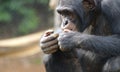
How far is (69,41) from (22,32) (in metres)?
6.80

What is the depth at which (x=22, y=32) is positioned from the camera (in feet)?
37.3

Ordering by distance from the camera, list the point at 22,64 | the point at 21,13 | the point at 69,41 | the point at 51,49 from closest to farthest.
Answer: the point at 69,41 < the point at 51,49 < the point at 22,64 < the point at 21,13

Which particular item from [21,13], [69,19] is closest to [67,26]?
[69,19]

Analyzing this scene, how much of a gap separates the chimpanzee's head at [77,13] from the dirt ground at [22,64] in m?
3.83

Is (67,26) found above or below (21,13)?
above

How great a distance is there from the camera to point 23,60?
8.95m

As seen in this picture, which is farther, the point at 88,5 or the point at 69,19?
the point at 88,5

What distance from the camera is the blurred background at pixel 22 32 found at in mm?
8320

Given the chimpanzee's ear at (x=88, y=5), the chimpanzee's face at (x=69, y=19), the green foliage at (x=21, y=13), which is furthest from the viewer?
the green foliage at (x=21, y=13)

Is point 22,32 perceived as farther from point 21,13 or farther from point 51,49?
point 51,49

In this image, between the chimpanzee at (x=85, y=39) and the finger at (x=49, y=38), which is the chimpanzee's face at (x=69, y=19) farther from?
the finger at (x=49, y=38)

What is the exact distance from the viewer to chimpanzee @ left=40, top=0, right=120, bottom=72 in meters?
4.66

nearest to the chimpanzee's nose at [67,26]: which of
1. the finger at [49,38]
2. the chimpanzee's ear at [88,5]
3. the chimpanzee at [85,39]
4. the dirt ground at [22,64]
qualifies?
the chimpanzee at [85,39]

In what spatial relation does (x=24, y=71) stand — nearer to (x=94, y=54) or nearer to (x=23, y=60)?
(x=23, y=60)
